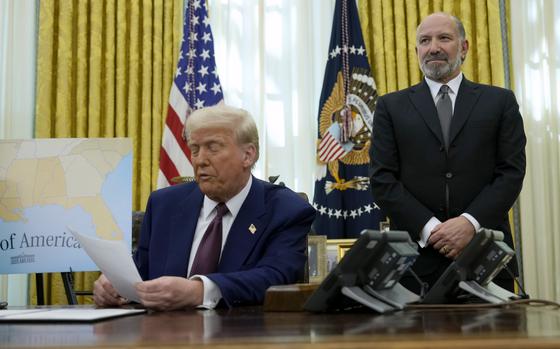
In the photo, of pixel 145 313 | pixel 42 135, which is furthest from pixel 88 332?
pixel 42 135

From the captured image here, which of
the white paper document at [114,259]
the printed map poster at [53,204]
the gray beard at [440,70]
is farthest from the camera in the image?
the printed map poster at [53,204]

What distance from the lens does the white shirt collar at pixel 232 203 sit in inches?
101

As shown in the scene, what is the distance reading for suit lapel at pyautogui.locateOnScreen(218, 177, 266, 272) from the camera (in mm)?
2402

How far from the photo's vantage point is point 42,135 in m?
5.90

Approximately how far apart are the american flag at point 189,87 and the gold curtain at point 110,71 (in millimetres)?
309

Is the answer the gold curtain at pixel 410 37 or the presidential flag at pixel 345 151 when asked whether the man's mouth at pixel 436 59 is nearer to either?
the presidential flag at pixel 345 151

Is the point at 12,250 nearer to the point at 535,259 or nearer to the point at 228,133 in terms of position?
the point at 228,133

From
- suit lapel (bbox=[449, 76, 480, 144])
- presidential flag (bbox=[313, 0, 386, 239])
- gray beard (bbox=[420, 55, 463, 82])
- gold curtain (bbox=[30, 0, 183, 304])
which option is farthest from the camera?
gold curtain (bbox=[30, 0, 183, 304])

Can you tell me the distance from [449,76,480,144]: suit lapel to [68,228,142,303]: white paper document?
1.57m

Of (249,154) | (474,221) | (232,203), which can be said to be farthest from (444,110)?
(232,203)

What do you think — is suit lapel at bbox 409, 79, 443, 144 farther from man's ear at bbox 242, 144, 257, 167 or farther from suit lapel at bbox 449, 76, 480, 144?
man's ear at bbox 242, 144, 257, 167

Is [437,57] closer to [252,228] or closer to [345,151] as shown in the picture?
[252,228]

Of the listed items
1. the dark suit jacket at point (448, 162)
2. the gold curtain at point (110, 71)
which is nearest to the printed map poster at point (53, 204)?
the dark suit jacket at point (448, 162)

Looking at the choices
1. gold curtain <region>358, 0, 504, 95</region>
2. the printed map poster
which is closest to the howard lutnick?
the printed map poster
